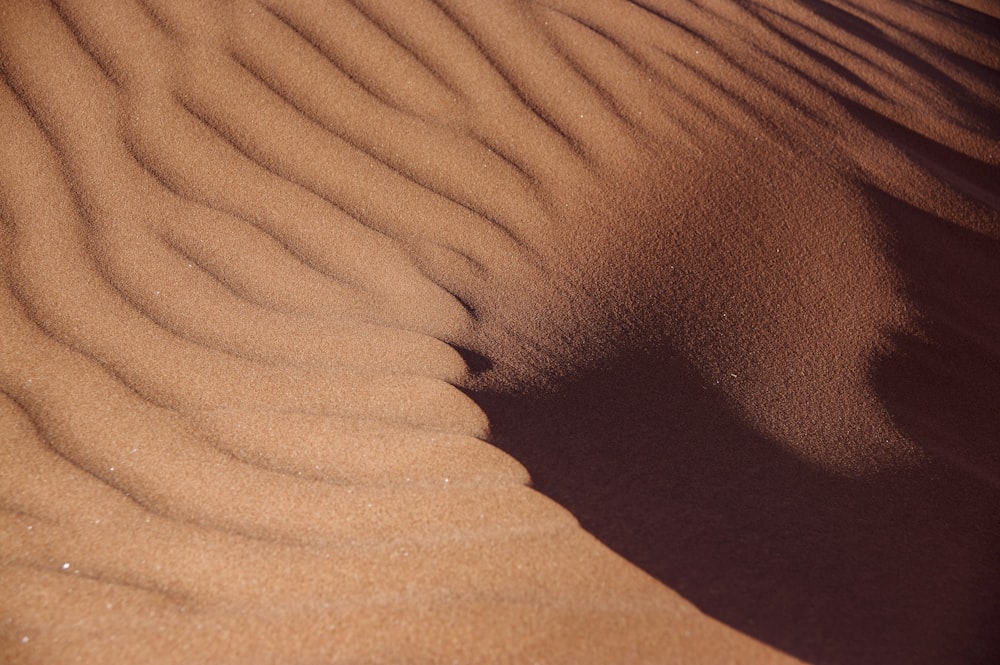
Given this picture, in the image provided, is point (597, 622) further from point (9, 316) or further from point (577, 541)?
point (9, 316)

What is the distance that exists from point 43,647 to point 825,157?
7.67 ft

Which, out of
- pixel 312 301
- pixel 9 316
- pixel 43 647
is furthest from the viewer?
pixel 312 301

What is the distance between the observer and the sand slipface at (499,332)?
146 cm

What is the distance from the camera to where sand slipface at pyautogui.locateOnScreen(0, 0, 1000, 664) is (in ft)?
4.81

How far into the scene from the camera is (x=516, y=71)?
2727mm

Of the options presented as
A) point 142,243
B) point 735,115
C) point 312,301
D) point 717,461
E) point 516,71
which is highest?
point 735,115

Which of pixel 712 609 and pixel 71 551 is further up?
pixel 712 609

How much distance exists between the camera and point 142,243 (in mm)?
2137

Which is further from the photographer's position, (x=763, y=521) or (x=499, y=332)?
(x=499, y=332)

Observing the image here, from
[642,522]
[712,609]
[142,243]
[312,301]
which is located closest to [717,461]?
[642,522]

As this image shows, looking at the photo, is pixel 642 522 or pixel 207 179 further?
pixel 207 179

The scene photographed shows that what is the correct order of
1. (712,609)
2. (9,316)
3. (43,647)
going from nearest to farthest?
(43,647), (712,609), (9,316)

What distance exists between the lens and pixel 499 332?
209 cm

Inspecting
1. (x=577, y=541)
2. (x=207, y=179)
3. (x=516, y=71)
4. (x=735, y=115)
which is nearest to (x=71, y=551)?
(x=577, y=541)
